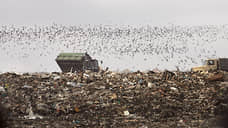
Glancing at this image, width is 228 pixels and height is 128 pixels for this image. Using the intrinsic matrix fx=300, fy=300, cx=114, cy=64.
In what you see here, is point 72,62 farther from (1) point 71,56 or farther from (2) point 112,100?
(2) point 112,100

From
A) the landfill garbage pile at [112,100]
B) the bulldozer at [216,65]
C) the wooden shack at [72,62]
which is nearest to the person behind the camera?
the landfill garbage pile at [112,100]

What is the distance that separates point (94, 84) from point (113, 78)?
853 mm

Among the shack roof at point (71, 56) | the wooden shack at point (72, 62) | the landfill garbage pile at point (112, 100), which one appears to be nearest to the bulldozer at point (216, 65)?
the landfill garbage pile at point (112, 100)

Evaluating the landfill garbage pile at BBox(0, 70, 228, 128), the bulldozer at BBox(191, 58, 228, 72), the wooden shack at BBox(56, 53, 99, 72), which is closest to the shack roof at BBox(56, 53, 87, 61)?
the wooden shack at BBox(56, 53, 99, 72)

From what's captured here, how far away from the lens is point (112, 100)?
7828 millimetres

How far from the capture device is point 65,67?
12.8 m

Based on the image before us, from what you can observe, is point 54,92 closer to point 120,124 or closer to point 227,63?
point 120,124

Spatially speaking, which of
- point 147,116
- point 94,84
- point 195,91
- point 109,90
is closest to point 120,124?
point 147,116

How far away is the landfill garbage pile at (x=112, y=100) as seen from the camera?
6.77 metres

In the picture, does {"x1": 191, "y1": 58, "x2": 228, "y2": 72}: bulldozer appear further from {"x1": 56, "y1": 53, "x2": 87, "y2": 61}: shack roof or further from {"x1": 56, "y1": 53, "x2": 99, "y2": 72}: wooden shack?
{"x1": 56, "y1": 53, "x2": 87, "y2": 61}: shack roof

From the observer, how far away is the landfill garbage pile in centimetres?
677

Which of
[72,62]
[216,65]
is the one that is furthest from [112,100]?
[216,65]

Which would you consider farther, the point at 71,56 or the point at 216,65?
the point at 71,56

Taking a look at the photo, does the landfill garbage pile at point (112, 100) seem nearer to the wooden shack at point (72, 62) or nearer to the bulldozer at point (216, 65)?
the bulldozer at point (216, 65)
